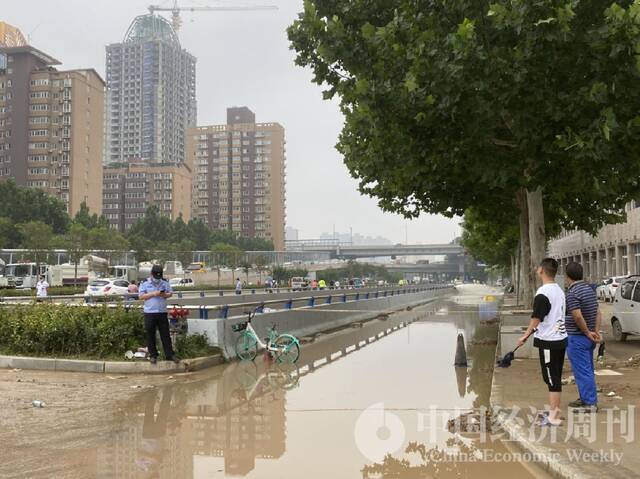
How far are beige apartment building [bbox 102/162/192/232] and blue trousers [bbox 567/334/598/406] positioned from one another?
541 feet

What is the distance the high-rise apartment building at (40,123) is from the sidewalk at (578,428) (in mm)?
126019

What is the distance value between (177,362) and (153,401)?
270cm

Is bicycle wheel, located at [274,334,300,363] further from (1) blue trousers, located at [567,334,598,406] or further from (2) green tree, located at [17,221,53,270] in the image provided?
(2) green tree, located at [17,221,53,270]

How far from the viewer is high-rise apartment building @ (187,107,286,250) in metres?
193

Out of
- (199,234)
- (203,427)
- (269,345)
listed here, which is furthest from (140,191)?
(203,427)

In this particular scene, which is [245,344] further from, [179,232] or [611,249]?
[179,232]

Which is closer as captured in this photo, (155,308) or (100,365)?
(155,308)

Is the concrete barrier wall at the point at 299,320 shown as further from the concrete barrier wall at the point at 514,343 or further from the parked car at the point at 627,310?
the parked car at the point at 627,310

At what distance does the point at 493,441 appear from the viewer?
21.6 ft

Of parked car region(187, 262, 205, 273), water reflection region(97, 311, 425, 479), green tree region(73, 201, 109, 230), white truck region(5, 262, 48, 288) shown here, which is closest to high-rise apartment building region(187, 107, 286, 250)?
green tree region(73, 201, 109, 230)

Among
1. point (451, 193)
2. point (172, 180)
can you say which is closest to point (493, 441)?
point (451, 193)

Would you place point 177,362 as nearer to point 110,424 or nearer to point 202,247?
point 110,424

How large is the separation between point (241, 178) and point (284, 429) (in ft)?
623

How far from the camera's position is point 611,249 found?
45906 millimetres
